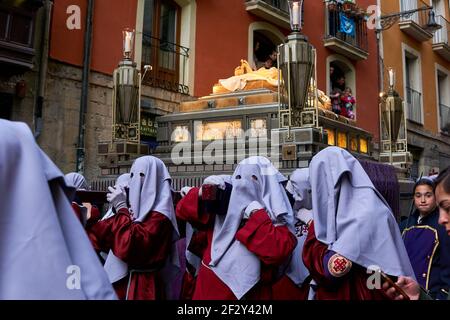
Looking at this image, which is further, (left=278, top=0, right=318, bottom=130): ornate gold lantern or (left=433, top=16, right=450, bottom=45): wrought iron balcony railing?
(left=433, top=16, right=450, bottom=45): wrought iron balcony railing

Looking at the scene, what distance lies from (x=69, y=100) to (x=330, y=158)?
26.7 ft

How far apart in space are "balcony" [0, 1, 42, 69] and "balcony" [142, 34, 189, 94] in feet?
10.4

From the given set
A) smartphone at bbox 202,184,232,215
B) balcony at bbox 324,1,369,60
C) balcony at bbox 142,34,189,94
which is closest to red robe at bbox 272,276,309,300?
smartphone at bbox 202,184,232,215

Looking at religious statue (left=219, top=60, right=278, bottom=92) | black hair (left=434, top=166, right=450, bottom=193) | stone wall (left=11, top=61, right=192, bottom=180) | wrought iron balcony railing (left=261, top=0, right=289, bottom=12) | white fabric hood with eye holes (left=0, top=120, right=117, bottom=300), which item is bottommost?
white fabric hood with eye holes (left=0, top=120, right=117, bottom=300)

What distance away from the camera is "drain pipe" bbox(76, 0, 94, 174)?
32.6ft

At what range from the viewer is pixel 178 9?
12578mm

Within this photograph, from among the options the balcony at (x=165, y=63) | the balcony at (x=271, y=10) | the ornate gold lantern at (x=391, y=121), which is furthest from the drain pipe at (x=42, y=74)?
the ornate gold lantern at (x=391, y=121)

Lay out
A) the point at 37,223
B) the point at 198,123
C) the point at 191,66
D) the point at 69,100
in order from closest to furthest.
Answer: the point at 37,223 < the point at 198,123 < the point at 69,100 < the point at 191,66

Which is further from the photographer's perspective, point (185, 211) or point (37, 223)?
point (185, 211)

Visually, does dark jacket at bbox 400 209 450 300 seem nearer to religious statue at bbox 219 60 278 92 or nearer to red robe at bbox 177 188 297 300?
red robe at bbox 177 188 297 300

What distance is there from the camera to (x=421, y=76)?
65.2ft

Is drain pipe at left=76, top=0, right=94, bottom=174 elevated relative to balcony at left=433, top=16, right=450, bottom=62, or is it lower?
lower
